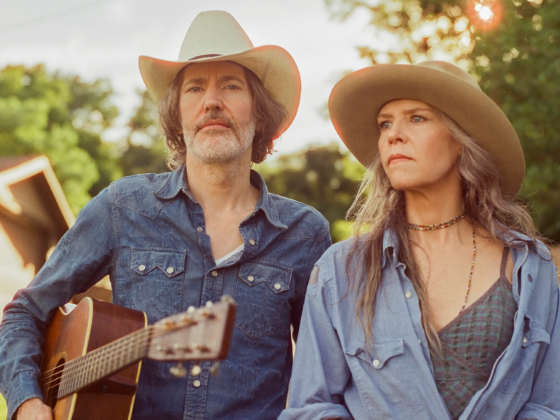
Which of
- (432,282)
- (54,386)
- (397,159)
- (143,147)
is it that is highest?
(143,147)

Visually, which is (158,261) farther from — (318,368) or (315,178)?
(315,178)

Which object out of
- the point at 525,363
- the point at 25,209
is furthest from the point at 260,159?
the point at 25,209

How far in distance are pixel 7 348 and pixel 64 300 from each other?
368 mm

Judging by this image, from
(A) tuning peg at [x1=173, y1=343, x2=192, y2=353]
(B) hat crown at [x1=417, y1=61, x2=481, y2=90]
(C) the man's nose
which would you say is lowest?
(A) tuning peg at [x1=173, y1=343, x2=192, y2=353]

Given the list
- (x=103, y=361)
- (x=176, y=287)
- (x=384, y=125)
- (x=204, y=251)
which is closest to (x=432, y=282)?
(x=384, y=125)

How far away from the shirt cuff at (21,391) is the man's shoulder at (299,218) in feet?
5.07

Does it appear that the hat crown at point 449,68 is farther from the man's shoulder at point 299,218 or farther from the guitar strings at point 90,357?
the guitar strings at point 90,357

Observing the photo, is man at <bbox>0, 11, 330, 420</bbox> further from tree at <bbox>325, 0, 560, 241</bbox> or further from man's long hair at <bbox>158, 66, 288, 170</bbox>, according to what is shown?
tree at <bbox>325, 0, 560, 241</bbox>

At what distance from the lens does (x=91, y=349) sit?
2939mm

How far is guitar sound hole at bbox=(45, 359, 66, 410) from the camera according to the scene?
122 inches

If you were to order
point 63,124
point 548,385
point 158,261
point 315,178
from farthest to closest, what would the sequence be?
point 63,124
point 315,178
point 158,261
point 548,385

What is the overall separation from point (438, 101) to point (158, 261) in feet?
5.37

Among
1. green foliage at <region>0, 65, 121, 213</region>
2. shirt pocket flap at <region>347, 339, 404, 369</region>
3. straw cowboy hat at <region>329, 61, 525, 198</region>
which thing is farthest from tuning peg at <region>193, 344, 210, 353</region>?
green foliage at <region>0, 65, 121, 213</region>

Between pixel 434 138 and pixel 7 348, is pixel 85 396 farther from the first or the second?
pixel 434 138
